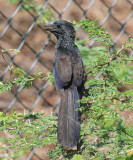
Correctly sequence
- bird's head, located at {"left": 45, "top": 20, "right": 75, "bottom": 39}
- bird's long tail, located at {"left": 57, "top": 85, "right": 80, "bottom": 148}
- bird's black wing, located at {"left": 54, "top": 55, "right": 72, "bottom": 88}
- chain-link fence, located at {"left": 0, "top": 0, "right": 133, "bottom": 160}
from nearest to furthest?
bird's long tail, located at {"left": 57, "top": 85, "right": 80, "bottom": 148}, bird's black wing, located at {"left": 54, "top": 55, "right": 72, "bottom": 88}, bird's head, located at {"left": 45, "top": 20, "right": 75, "bottom": 39}, chain-link fence, located at {"left": 0, "top": 0, "right": 133, "bottom": 160}

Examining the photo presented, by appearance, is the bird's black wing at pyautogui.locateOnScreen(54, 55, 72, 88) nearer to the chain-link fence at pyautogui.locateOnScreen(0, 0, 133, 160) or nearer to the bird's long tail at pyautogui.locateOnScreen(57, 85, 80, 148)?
the bird's long tail at pyautogui.locateOnScreen(57, 85, 80, 148)

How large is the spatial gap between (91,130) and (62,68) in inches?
20.9

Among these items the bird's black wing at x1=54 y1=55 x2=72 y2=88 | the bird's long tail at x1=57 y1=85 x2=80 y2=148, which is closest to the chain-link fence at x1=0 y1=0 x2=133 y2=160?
the bird's black wing at x1=54 y1=55 x2=72 y2=88

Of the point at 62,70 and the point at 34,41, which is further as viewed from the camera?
the point at 34,41

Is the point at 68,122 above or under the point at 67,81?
under

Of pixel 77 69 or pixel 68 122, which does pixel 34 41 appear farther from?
pixel 68 122

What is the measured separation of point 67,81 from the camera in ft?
5.74

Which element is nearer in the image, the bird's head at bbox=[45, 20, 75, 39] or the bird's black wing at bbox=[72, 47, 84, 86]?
the bird's black wing at bbox=[72, 47, 84, 86]

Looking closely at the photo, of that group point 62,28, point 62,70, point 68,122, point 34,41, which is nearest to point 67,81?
point 62,70

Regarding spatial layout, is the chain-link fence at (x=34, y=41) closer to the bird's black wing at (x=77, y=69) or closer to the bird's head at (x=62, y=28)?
the bird's head at (x=62, y=28)

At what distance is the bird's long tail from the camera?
1387 mm

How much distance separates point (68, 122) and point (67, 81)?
321 millimetres

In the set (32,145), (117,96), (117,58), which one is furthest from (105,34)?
(32,145)

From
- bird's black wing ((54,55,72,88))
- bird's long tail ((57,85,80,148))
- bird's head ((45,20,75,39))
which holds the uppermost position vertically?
bird's head ((45,20,75,39))
